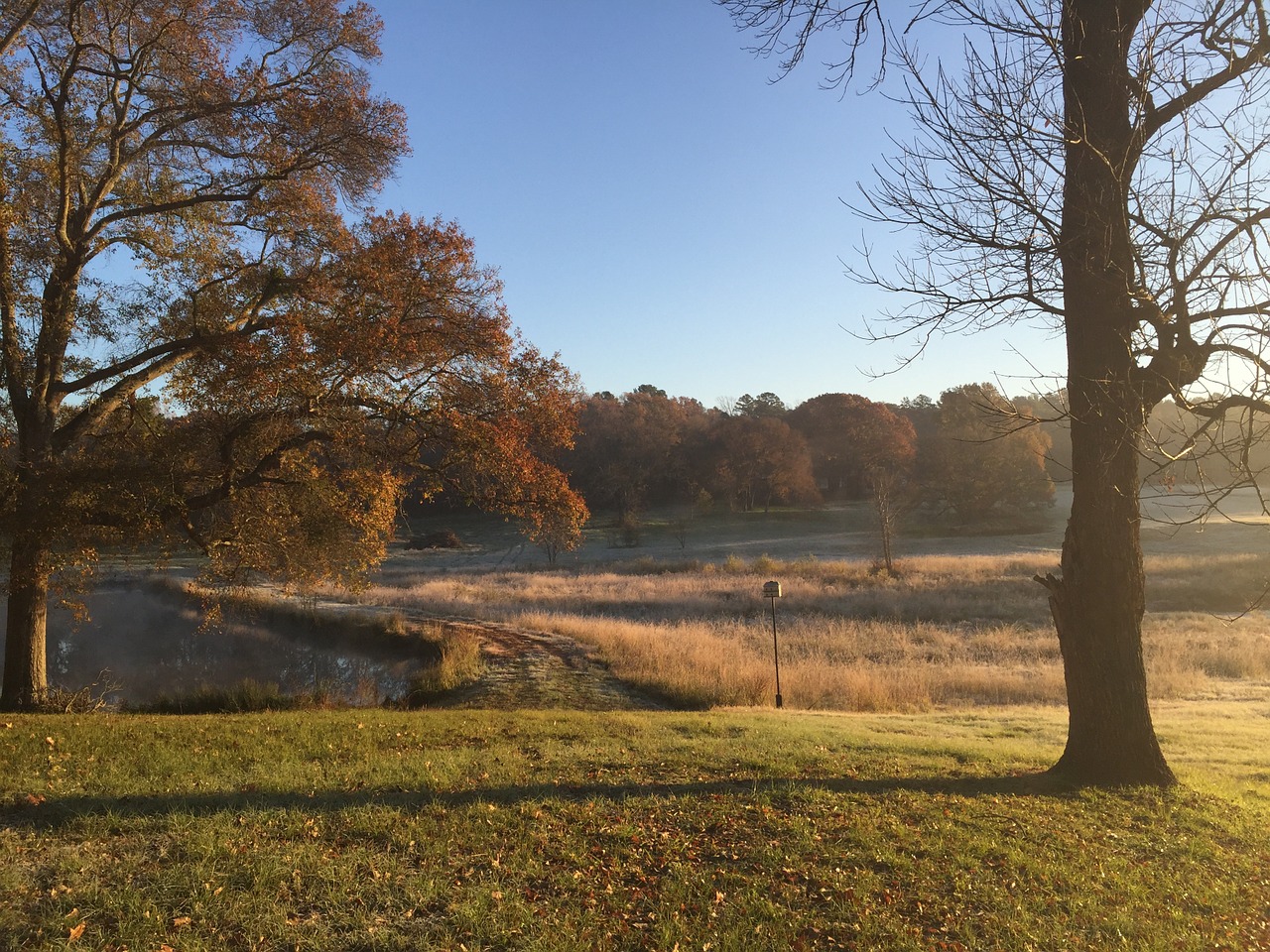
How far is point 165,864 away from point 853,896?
4048 mm

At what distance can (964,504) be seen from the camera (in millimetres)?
63688

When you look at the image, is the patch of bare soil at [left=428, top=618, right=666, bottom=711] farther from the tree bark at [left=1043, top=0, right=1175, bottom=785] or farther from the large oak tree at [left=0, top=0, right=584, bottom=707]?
the tree bark at [left=1043, top=0, right=1175, bottom=785]

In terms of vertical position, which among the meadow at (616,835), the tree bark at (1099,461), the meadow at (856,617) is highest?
the tree bark at (1099,461)

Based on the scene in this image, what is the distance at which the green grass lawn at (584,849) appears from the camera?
4.14 m

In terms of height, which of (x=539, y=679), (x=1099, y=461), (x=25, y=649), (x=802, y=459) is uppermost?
A: (x=802, y=459)

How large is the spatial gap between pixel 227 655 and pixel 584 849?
21459 millimetres

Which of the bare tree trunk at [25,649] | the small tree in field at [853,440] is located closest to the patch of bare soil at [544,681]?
the bare tree trunk at [25,649]

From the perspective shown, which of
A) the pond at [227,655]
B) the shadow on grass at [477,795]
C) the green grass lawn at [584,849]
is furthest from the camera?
the pond at [227,655]

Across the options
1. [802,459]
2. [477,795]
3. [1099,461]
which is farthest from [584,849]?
[802,459]

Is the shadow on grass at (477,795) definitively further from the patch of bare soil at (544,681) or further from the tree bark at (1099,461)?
the patch of bare soil at (544,681)

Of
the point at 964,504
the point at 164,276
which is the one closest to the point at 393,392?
the point at 164,276

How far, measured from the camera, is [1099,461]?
7691 millimetres

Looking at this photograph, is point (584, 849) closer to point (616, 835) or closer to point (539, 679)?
point (616, 835)

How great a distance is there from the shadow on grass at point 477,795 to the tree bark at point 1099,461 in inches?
34.2
